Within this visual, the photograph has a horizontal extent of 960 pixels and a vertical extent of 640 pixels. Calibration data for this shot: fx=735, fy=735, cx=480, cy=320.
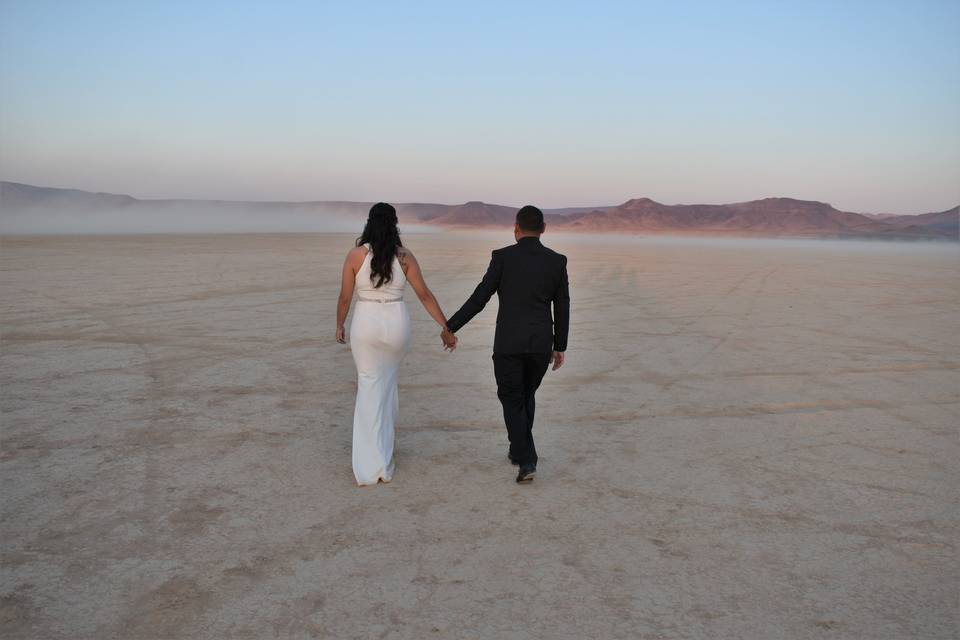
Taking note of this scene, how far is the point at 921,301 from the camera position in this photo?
48.9 feet

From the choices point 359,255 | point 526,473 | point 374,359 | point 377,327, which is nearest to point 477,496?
point 526,473

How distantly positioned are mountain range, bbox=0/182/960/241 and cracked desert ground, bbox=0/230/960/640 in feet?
377

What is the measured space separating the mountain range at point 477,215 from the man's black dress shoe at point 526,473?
118231mm

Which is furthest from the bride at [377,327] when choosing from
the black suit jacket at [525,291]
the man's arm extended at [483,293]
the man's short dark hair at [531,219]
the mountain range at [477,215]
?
the mountain range at [477,215]

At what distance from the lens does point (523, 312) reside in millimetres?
4543

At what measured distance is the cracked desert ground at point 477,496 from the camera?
309cm

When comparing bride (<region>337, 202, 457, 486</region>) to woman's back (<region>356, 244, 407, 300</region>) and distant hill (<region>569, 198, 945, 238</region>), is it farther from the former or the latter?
distant hill (<region>569, 198, 945, 238</region>)

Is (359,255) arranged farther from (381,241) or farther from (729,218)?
(729,218)

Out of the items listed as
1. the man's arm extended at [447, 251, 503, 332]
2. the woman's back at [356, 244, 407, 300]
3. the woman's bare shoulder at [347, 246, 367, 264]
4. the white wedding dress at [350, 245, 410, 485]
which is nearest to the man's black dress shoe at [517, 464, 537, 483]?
the white wedding dress at [350, 245, 410, 485]

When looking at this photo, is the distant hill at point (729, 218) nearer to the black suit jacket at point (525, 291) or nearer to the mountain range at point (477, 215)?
the mountain range at point (477, 215)

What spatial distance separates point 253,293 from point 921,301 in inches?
531

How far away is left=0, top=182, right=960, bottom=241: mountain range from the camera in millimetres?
132125

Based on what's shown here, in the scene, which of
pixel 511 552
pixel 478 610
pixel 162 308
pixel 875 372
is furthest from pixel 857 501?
pixel 162 308

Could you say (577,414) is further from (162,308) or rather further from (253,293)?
(253,293)
